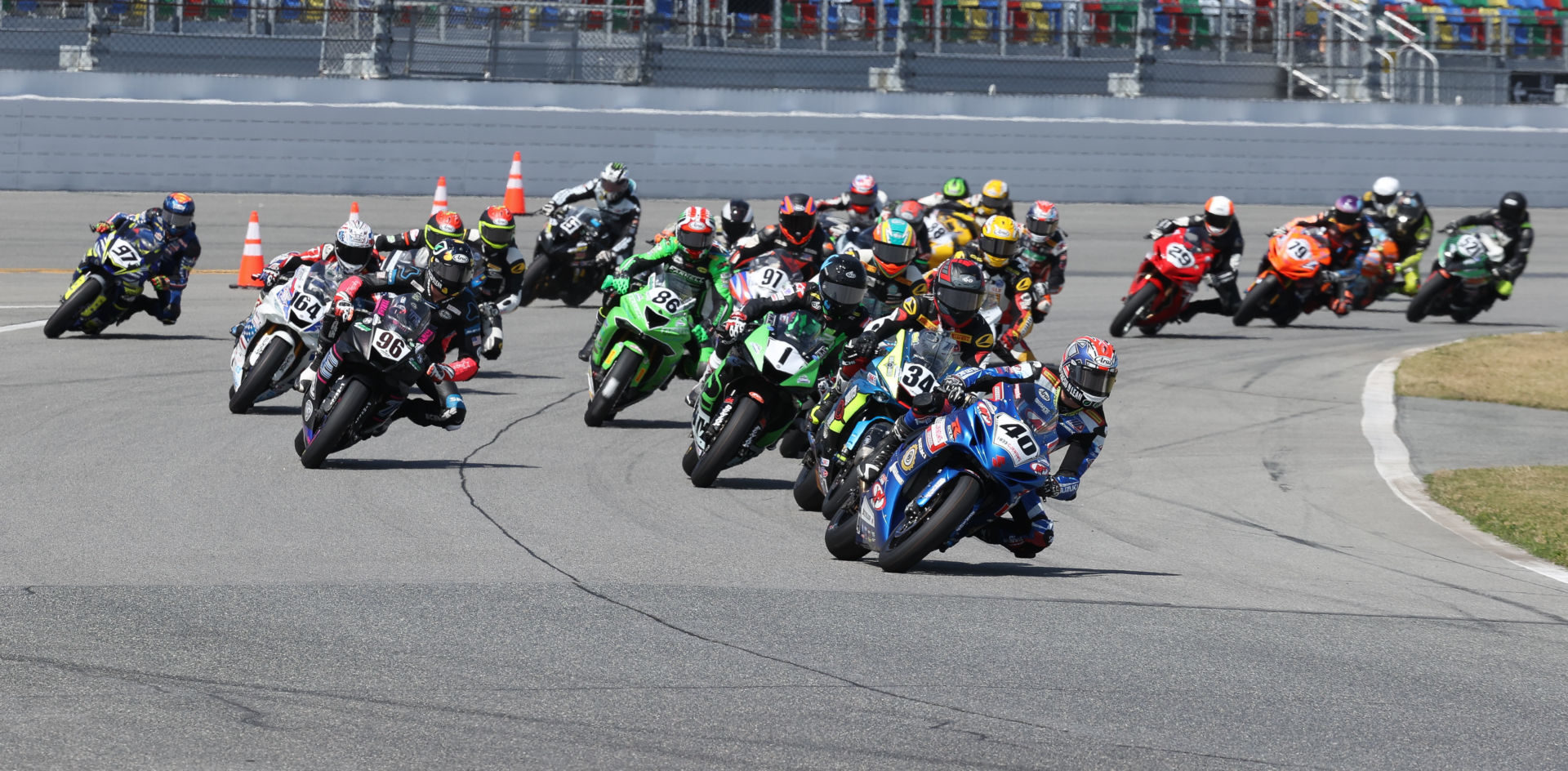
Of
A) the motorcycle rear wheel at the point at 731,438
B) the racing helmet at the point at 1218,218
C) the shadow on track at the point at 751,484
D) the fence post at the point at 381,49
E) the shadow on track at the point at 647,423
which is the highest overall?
the fence post at the point at 381,49

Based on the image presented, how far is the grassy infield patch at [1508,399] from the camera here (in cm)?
1099

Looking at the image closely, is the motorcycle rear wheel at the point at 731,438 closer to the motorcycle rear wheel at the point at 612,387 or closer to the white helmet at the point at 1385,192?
the motorcycle rear wheel at the point at 612,387

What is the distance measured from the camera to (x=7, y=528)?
888 centimetres

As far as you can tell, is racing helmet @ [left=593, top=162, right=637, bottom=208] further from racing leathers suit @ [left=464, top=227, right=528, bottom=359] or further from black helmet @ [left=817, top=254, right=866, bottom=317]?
black helmet @ [left=817, top=254, right=866, bottom=317]

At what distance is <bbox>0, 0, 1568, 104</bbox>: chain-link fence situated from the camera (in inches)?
1025

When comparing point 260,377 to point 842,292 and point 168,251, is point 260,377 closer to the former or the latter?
point 168,251

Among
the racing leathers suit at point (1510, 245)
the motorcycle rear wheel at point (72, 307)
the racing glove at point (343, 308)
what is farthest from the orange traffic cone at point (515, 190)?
the racing glove at point (343, 308)

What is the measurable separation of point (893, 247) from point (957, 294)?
86.2 inches

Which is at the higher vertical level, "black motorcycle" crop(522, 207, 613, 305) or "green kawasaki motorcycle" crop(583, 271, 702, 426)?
"black motorcycle" crop(522, 207, 613, 305)

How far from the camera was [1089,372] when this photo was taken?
29.1 ft

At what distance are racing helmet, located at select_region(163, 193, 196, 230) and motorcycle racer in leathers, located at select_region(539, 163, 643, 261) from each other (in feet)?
13.4

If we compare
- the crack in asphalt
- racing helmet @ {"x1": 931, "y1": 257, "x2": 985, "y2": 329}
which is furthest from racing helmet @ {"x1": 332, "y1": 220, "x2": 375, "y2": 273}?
racing helmet @ {"x1": 931, "y1": 257, "x2": 985, "y2": 329}

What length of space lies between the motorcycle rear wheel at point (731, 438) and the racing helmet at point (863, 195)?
8804mm

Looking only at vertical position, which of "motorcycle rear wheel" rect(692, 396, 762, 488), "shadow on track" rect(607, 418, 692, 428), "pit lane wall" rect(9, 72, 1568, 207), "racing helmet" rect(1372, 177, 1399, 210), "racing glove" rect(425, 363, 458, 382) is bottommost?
"shadow on track" rect(607, 418, 692, 428)
